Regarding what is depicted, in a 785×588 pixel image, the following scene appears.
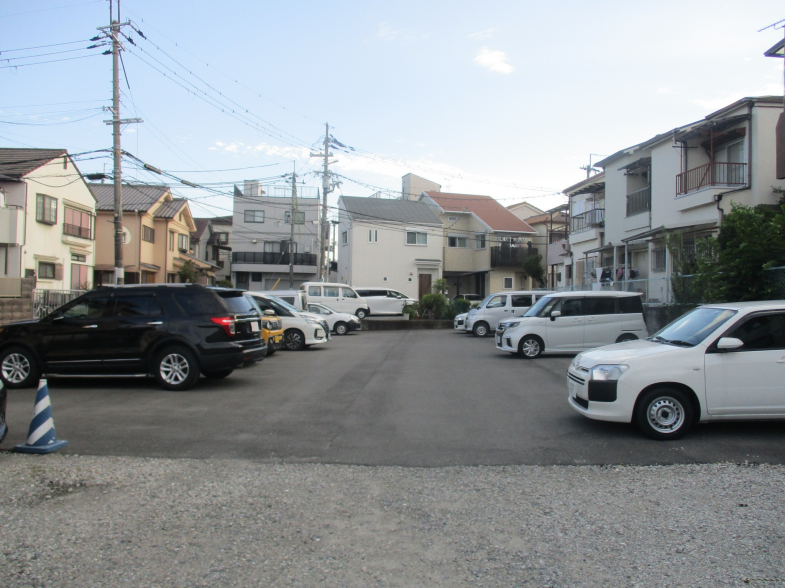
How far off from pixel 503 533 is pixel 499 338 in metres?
12.7

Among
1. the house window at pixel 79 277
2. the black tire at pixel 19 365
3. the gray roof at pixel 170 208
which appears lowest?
the black tire at pixel 19 365

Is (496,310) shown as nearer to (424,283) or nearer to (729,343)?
(729,343)

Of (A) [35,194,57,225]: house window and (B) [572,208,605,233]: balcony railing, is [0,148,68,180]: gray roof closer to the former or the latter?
(A) [35,194,57,225]: house window

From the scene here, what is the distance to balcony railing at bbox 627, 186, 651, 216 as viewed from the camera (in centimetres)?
2417

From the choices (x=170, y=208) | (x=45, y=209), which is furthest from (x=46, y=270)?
(x=170, y=208)

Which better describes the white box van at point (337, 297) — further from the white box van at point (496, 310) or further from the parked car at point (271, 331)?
the parked car at point (271, 331)

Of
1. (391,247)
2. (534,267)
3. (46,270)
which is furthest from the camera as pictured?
(391,247)

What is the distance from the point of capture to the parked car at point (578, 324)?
631 inches

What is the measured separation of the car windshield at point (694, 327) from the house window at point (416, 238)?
35.5 meters

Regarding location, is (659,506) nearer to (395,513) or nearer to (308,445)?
(395,513)

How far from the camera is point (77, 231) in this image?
3170cm

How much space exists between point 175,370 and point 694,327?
7929 mm

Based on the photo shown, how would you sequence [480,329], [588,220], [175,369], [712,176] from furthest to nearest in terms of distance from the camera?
1. [588,220]
2. [480,329]
3. [712,176]
4. [175,369]

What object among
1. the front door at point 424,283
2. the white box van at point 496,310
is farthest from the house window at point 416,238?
the white box van at point 496,310
